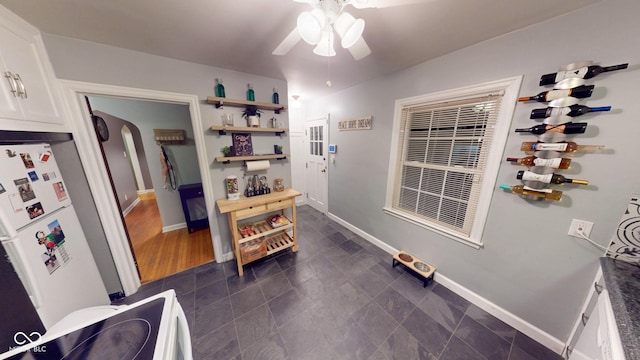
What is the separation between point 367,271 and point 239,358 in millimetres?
1416

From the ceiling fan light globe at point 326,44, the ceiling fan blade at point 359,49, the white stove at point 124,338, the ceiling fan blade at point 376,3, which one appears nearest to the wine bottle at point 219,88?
the ceiling fan light globe at point 326,44

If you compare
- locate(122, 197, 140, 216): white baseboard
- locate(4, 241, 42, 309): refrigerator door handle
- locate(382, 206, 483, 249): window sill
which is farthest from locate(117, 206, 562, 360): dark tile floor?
locate(122, 197, 140, 216): white baseboard

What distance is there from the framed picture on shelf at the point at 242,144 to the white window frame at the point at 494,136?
69.5 inches

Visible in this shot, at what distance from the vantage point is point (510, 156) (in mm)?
1394

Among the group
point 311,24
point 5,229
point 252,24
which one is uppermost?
point 252,24

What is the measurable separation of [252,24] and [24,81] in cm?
149

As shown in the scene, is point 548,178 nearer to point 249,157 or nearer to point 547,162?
point 547,162

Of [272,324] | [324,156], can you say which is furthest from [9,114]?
[324,156]

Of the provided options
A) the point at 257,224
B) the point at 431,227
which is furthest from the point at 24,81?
the point at 431,227

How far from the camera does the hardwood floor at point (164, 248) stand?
2.15 m

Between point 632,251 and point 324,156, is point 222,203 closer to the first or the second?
point 324,156

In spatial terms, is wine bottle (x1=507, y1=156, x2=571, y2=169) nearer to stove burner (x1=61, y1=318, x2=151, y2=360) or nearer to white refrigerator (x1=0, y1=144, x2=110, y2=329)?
stove burner (x1=61, y1=318, x2=151, y2=360)

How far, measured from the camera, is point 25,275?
942 mm

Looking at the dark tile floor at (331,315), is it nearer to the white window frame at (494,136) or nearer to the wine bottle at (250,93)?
the white window frame at (494,136)
